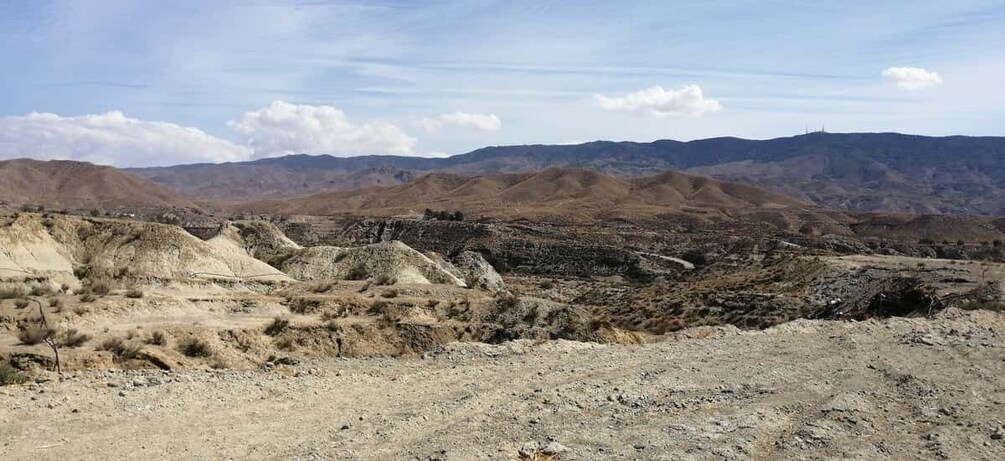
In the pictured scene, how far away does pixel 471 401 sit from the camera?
11.5 meters

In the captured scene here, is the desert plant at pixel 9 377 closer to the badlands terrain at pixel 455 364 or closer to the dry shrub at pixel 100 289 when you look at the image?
the badlands terrain at pixel 455 364

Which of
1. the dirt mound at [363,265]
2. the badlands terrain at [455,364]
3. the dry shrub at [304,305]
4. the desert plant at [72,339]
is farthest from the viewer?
the dirt mound at [363,265]

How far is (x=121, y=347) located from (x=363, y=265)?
22119 mm

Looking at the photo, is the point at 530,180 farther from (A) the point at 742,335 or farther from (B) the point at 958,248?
(A) the point at 742,335

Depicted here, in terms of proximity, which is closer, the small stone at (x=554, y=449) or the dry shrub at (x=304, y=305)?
the small stone at (x=554, y=449)

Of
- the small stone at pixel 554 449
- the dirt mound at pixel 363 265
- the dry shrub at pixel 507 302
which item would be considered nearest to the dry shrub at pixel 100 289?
the dry shrub at pixel 507 302

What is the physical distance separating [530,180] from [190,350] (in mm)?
158197

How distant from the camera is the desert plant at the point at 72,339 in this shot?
1409 cm

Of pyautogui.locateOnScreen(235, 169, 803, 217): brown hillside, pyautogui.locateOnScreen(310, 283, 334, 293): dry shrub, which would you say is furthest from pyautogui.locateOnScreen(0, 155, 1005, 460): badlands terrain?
pyautogui.locateOnScreen(235, 169, 803, 217): brown hillside

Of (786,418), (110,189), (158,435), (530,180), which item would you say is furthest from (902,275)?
(110,189)

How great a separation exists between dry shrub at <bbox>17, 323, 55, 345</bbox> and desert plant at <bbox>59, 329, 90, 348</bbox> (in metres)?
0.25

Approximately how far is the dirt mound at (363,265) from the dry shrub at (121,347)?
64.4 feet

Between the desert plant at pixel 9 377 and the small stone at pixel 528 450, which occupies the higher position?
the desert plant at pixel 9 377

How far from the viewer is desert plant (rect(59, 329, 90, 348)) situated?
14094 mm
